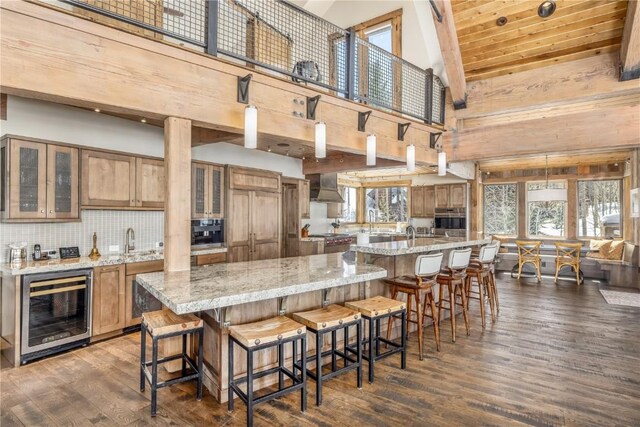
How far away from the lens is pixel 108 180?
13.2 feet

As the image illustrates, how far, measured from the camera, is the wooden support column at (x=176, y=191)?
2.78 meters

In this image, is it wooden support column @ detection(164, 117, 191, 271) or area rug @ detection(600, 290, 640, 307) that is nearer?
wooden support column @ detection(164, 117, 191, 271)

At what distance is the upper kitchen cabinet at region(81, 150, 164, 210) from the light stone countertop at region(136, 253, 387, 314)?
173 centimetres


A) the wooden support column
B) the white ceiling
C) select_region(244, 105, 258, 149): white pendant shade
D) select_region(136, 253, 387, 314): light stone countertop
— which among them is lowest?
select_region(136, 253, 387, 314): light stone countertop

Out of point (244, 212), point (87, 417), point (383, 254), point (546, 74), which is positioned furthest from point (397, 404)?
point (546, 74)

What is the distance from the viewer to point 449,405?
2.51 meters

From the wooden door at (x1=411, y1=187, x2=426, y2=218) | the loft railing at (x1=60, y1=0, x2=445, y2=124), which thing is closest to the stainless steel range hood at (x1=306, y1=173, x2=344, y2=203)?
the loft railing at (x1=60, y1=0, x2=445, y2=124)

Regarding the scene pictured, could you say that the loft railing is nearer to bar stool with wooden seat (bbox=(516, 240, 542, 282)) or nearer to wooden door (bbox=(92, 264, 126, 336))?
wooden door (bbox=(92, 264, 126, 336))

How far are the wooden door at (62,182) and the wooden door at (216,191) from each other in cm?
172

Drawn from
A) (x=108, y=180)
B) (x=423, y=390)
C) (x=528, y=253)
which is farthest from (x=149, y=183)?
(x=528, y=253)

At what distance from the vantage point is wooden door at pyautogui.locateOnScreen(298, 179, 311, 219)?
707cm

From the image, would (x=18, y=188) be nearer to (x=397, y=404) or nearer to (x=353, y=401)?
(x=353, y=401)

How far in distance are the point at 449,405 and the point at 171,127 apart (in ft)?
9.72

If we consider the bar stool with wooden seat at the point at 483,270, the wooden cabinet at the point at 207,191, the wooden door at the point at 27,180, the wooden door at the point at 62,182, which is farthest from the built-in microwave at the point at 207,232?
the bar stool with wooden seat at the point at 483,270
